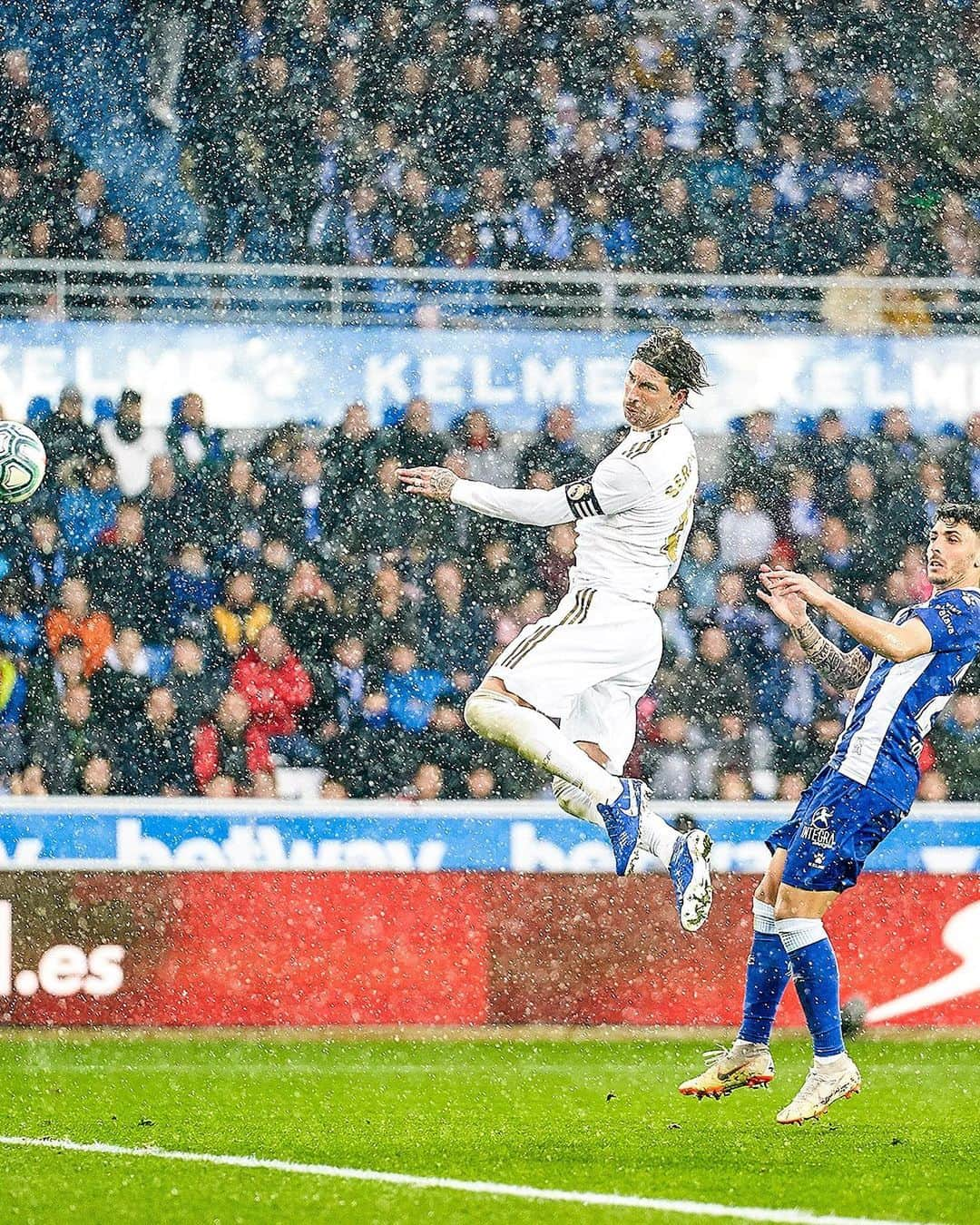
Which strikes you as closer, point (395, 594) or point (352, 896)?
point (352, 896)

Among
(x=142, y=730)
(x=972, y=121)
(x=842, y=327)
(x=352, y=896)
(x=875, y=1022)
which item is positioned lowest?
(x=875, y=1022)

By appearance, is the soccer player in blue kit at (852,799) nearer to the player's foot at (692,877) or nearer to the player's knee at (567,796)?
the player's foot at (692,877)

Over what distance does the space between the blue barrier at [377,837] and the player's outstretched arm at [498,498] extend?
2.93 metres

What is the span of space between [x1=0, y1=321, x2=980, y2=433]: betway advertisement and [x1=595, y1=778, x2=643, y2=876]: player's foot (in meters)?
4.54

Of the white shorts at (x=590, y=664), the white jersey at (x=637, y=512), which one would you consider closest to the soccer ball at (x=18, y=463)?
the white shorts at (x=590, y=664)

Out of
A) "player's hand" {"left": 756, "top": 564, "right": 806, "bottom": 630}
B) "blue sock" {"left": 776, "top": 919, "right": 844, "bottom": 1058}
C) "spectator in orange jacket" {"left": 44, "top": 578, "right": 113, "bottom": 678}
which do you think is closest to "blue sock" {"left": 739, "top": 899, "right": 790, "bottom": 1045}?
"blue sock" {"left": 776, "top": 919, "right": 844, "bottom": 1058}

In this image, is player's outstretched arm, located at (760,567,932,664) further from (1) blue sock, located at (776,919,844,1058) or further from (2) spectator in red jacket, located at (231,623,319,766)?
(2) spectator in red jacket, located at (231,623,319,766)

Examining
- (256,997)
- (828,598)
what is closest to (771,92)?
(256,997)

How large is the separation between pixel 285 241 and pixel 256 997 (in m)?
4.71

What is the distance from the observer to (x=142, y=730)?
960 centimetres

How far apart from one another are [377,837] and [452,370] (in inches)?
111

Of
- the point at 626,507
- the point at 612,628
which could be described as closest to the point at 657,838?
the point at 612,628

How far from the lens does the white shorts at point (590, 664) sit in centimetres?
650

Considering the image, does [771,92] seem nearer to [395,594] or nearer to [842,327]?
[842,327]
